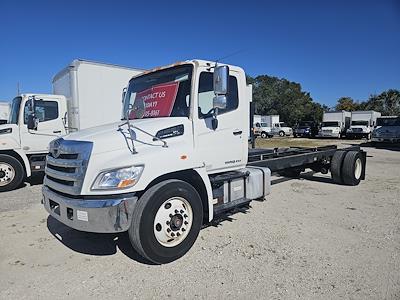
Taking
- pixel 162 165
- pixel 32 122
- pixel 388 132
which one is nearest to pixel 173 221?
pixel 162 165

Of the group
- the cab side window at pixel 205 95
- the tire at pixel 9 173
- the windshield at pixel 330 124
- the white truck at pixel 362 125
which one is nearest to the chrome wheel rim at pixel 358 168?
the cab side window at pixel 205 95

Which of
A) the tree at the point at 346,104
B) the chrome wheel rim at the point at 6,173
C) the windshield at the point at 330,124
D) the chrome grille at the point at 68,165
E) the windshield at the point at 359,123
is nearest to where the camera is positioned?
the chrome grille at the point at 68,165

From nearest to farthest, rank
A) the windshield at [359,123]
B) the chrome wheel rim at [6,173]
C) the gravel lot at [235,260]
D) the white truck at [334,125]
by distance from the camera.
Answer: the gravel lot at [235,260], the chrome wheel rim at [6,173], the windshield at [359,123], the white truck at [334,125]

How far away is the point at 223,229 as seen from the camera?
509cm

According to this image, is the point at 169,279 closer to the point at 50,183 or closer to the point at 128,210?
the point at 128,210

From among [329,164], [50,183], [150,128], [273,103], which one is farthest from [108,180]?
[273,103]

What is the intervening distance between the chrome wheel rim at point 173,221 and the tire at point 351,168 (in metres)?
6.02

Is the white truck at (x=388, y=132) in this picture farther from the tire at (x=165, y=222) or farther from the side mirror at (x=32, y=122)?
A: the tire at (x=165, y=222)

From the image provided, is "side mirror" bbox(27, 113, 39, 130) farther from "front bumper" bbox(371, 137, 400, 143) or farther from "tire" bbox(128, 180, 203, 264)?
"front bumper" bbox(371, 137, 400, 143)

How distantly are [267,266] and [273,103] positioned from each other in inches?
2343

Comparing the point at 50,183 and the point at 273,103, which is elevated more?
the point at 273,103

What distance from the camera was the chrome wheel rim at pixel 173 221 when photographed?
380 cm

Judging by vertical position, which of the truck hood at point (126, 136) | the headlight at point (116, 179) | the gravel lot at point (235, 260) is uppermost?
the truck hood at point (126, 136)

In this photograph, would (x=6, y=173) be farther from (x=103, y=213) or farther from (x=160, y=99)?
(x=103, y=213)
